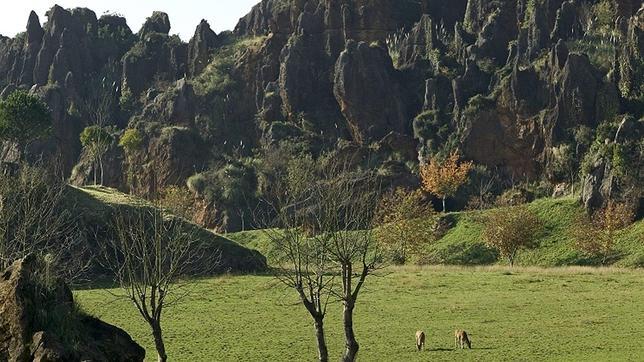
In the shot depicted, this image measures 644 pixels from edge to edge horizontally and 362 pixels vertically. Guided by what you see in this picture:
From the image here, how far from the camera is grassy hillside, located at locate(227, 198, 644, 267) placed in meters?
108

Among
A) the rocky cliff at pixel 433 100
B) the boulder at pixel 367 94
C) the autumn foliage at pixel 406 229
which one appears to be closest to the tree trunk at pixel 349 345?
the autumn foliage at pixel 406 229

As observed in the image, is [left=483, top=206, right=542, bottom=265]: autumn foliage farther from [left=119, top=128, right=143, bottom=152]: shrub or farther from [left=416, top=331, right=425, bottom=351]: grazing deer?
[left=119, top=128, right=143, bottom=152]: shrub

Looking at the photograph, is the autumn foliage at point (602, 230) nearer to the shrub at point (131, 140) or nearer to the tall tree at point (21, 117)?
the tall tree at point (21, 117)

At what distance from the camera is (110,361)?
25.7 metres

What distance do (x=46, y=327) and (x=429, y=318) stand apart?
37087 mm

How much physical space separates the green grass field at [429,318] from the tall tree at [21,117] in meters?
56.2

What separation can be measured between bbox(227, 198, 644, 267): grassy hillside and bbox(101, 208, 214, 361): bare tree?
133ft

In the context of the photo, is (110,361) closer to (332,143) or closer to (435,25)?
(332,143)

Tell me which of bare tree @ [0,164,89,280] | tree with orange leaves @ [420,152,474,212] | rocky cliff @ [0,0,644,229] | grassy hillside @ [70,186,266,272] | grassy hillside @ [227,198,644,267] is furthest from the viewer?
rocky cliff @ [0,0,644,229]

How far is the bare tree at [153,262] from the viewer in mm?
39969

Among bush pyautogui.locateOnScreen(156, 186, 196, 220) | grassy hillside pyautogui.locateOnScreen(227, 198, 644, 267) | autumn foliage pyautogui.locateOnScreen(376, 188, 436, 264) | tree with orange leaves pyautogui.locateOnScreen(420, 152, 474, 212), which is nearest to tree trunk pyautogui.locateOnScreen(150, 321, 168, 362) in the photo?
autumn foliage pyautogui.locateOnScreen(376, 188, 436, 264)

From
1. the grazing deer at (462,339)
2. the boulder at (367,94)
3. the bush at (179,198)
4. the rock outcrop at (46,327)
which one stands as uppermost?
the boulder at (367,94)

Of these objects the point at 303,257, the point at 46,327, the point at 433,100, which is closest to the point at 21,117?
the point at 303,257

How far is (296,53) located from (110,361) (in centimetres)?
16930
